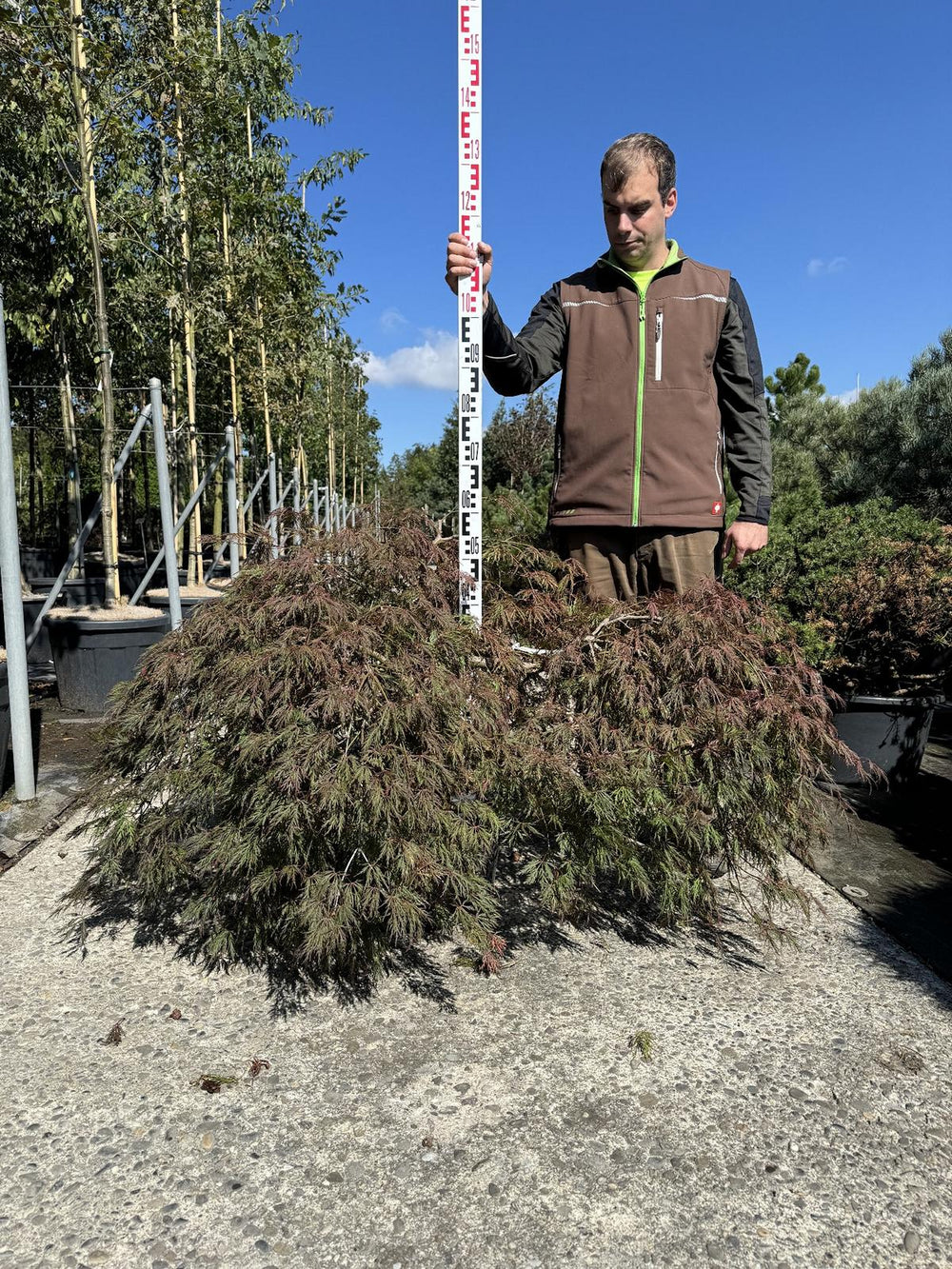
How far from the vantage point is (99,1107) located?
6.22 feet

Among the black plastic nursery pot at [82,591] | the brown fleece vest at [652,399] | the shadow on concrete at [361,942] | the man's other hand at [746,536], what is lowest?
the shadow on concrete at [361,942]

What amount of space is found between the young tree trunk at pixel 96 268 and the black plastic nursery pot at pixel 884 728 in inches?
205

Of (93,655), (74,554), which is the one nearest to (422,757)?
(74,554)

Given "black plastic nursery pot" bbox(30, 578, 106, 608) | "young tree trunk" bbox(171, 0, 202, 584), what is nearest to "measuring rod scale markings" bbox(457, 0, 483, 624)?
"young tree trunk" bbox(171, 0, 202, 584)

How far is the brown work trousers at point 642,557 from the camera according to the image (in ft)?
9.45

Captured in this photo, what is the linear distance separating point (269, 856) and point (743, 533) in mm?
1862

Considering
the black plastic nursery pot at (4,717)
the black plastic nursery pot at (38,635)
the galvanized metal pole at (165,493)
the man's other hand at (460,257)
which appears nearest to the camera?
the man's other hand at (460,257)

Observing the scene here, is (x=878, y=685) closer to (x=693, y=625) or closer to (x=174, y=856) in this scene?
(x=693, y=625)

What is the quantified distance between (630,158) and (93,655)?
4.83 meters

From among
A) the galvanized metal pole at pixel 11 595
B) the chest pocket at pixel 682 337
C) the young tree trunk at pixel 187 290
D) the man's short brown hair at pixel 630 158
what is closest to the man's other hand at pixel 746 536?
the chest pocket at pixel 682 337

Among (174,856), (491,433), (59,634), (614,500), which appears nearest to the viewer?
(174,856)

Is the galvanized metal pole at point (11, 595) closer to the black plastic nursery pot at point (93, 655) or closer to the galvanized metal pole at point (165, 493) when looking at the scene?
the galvanized metal pole at point (165, 493)

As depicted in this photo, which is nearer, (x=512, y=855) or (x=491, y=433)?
(x=512, y=855)

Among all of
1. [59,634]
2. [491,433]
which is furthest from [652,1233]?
[491,433]
